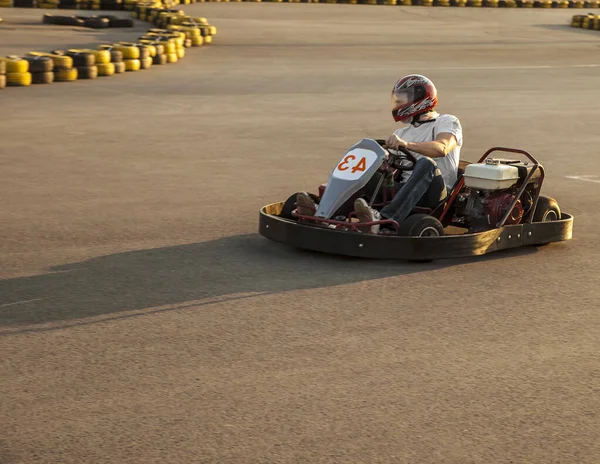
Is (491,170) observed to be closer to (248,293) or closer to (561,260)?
(561,260)

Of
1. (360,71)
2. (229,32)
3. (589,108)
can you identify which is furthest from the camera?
(229,32)

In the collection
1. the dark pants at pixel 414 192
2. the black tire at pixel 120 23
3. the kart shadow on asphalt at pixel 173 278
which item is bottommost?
the black tire at pixel 120 23

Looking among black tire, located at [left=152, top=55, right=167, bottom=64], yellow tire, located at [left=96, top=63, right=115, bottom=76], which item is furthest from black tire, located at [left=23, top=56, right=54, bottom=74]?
black tire, located at [left=152, top=55, right=167, bottom=64]

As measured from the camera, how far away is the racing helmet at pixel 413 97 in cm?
641

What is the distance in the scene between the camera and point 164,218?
718 centimetres

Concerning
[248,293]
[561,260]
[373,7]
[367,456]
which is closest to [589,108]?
[561,260]

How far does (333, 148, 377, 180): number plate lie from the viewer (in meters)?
6.12

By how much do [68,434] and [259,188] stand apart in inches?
191

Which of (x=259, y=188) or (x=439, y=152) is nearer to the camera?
(x=439, y=152)

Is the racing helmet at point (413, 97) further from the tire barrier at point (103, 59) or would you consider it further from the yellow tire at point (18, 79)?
the yellow tire at point (18, 79)

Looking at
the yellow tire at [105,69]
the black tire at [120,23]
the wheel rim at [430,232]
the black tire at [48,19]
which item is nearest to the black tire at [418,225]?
the wheel rim at [430,232]

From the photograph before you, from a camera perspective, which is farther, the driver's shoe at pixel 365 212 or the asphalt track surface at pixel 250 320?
the driver's shoe at pixel 365 212

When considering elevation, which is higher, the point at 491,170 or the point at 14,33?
the point at 491,170

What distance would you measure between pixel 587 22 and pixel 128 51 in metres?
17.1
